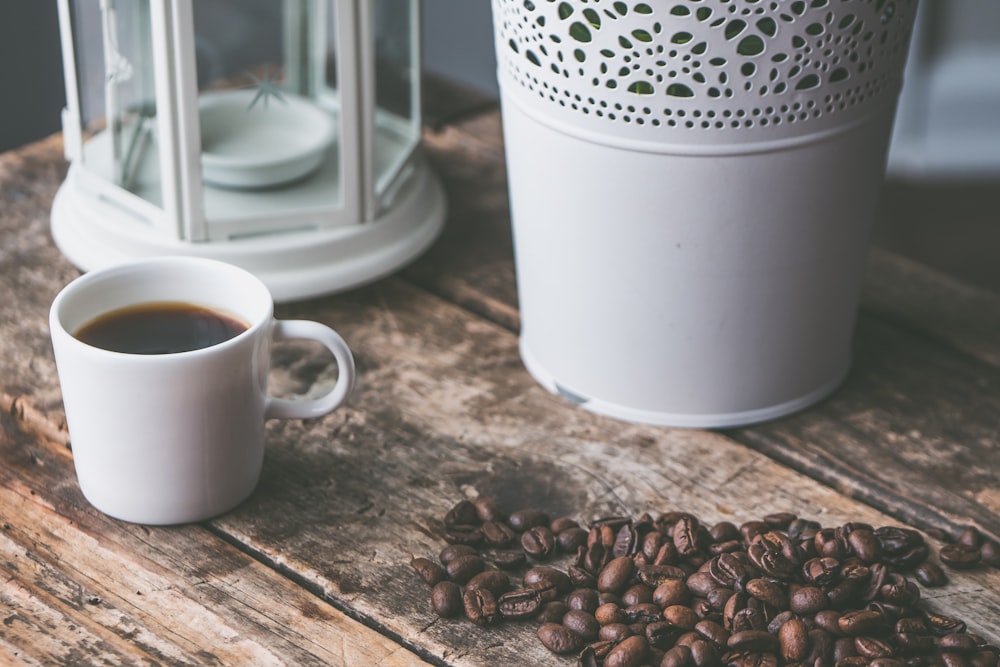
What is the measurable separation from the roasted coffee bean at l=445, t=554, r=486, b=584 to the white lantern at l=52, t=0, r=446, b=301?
28 cm

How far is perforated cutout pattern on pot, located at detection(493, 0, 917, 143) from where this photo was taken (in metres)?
0.69

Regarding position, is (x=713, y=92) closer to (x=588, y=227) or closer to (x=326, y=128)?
(x=588, y=227)

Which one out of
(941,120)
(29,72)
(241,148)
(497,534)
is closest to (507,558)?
(497,534)

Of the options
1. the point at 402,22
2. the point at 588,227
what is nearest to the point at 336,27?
the point at 402,22

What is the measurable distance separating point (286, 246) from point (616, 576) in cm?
35

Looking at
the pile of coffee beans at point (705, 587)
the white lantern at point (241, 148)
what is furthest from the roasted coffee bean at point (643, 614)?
the white lantern at point (241, 148)

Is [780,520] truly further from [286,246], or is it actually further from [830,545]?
[286,246]

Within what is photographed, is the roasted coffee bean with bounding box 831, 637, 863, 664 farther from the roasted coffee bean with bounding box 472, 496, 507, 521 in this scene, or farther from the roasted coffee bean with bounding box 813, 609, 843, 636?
the roasted coffee bean with bounding box 472, 496, 507, 521

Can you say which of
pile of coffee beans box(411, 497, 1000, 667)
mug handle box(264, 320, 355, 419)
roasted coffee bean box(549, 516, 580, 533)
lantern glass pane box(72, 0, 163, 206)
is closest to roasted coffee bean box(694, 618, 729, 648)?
pile of coffee beans box(411, 497, 1000, 667)

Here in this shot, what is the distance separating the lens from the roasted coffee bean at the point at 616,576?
67 cm

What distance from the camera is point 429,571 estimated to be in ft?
2.23

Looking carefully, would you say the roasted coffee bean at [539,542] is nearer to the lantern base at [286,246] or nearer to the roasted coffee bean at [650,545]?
the roasted coffee bean at [650,545]

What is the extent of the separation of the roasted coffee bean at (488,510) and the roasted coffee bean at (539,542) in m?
0.02

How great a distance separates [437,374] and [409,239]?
0.13m
